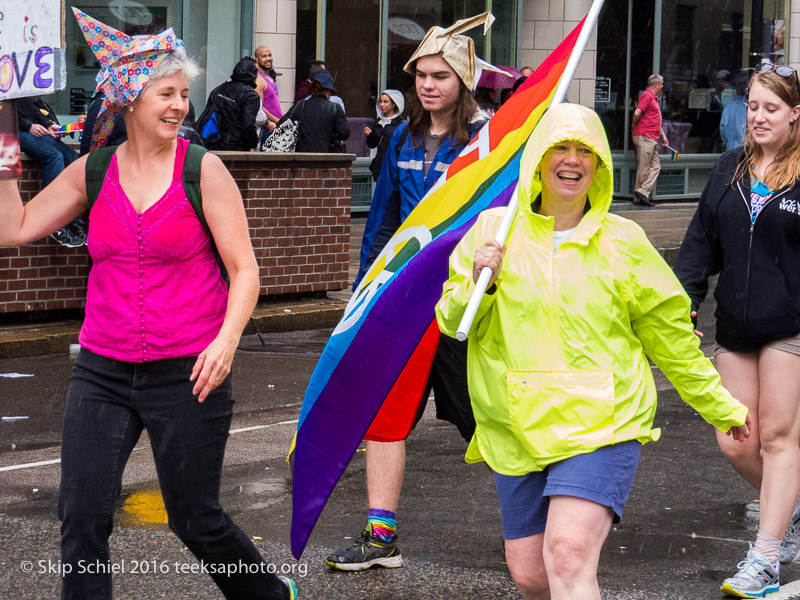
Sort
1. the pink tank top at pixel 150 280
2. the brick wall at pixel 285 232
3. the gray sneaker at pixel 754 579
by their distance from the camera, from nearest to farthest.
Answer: the pink tank top at pixel 150 280, the gray sneaker at pixel 754 579, the brick wall at pixel 285 232

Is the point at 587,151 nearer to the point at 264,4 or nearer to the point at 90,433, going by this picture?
the point at 90,433

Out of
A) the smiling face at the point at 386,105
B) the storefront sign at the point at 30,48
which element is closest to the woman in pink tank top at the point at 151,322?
the storefront sign at the point at 30,48

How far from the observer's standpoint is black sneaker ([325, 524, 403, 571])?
515 centimetres

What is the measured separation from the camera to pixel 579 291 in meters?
3.76

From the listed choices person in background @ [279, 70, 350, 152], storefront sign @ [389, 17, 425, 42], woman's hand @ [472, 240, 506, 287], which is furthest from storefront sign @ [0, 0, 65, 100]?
storefront sign @ [389, 17, 425, 42]

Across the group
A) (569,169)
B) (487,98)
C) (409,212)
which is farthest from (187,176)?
(487,98)

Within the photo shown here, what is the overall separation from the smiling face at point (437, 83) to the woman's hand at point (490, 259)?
5.97 feet

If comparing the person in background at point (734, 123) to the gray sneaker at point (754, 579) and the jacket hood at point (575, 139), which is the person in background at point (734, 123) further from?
the jacket hood at point (575, 139)

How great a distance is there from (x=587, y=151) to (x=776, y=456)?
180 cm

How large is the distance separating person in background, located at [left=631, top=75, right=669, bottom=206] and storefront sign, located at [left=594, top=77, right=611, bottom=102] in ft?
2.06

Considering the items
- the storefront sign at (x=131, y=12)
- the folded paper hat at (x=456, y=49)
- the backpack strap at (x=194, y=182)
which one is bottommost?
the backpack strap at (x=194, y=182)

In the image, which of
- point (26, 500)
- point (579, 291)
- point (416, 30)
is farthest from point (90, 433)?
point (416, 30)

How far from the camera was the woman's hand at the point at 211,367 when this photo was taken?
12.8 ft

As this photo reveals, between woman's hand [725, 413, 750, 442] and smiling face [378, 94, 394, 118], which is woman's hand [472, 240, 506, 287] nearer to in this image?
woman's hand [725, 413, 750, 442]
